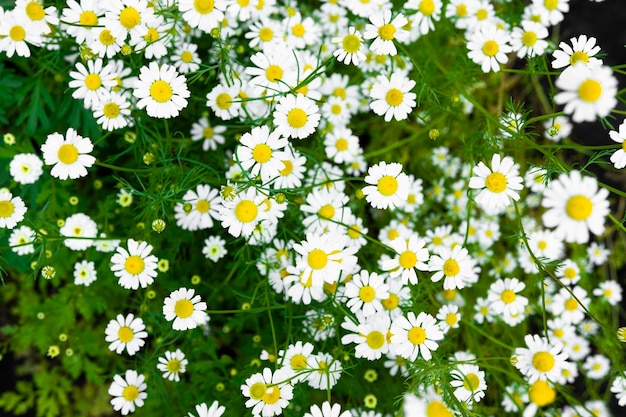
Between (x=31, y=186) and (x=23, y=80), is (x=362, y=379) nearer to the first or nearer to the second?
(x=31, y=186)

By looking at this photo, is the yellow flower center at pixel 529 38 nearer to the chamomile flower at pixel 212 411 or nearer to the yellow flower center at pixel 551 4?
the yellow flower center at pixel 551 4

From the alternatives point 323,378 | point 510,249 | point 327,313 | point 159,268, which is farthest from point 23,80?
point 510,249

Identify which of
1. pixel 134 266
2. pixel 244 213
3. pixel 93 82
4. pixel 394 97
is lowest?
pixel 134 266

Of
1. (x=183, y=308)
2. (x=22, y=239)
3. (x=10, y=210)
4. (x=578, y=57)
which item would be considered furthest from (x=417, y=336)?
(x=22, y=239)

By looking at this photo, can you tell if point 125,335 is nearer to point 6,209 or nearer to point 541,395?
point 6,209

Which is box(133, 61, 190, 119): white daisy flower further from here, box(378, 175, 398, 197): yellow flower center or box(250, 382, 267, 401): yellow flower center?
box(250, 382, 267, 401): yellow flower center

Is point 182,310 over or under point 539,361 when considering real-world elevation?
over
